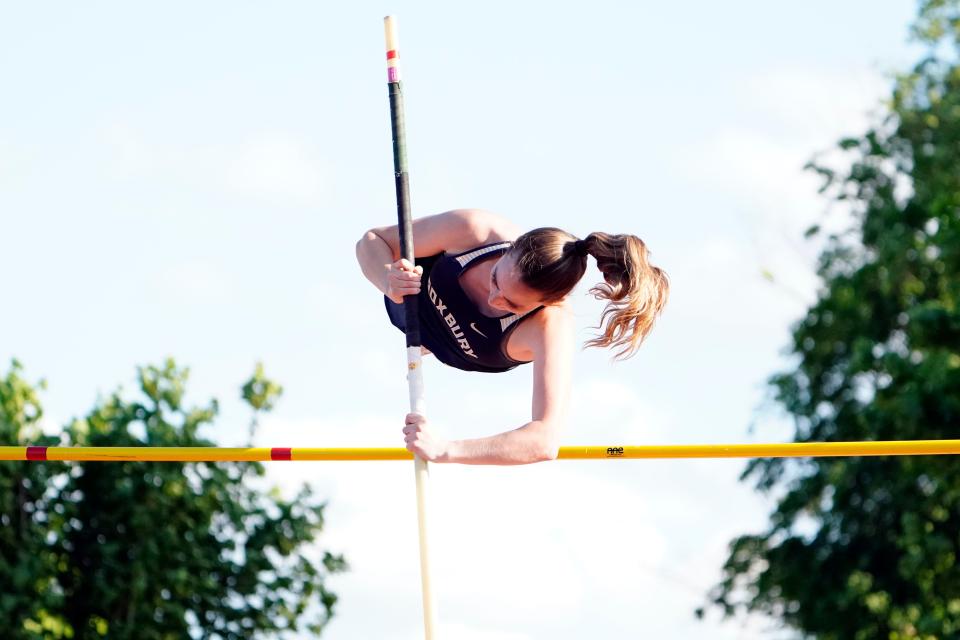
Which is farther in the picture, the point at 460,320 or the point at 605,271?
the point at 460,320

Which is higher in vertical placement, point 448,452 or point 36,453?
point 36,453

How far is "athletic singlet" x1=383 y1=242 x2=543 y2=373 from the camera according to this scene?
5.56 m

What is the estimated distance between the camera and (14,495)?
11266 mm

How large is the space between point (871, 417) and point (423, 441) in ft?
40.0

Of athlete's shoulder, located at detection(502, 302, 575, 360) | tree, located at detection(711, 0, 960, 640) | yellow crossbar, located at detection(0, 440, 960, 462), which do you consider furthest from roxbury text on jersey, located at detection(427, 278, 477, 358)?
tree, located at detection(711, 0, 960, 640)

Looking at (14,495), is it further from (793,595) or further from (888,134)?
(888,134)

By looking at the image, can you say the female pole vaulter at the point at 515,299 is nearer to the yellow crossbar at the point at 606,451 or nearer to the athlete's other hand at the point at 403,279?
the athlete's other hand at the point at 403,279

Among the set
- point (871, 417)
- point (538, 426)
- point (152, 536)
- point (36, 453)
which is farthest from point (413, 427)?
point (871, 417)

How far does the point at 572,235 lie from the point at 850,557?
14.9 m

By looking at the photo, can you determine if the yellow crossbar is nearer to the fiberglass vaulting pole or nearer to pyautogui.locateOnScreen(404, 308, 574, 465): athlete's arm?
the fiberglass vaulting pole

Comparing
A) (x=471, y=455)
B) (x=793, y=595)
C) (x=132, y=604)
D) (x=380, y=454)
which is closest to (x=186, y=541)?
(x=132, y=604)

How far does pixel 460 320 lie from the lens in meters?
5.69

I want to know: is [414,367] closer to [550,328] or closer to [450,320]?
[450,320]

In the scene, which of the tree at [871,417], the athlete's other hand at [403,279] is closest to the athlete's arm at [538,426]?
the athlete's other hand at [403,279]
